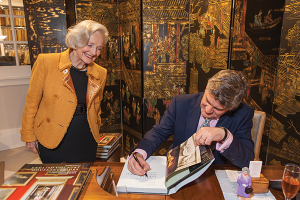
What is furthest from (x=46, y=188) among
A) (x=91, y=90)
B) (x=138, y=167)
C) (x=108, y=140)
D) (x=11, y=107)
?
(x=11, y=107)

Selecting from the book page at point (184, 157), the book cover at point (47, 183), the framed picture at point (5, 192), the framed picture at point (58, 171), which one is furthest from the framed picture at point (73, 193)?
the book page at point (184, 157)

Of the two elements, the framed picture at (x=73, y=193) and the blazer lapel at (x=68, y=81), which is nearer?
the framed picture at (x=73, y=193)

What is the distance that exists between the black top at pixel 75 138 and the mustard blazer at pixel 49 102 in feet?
0.25

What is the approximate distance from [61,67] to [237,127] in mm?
1452

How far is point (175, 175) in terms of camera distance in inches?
43.0

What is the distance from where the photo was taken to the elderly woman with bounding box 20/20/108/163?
1674 millimetres

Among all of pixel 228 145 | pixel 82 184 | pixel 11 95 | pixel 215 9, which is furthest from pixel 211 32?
pixel 11 95

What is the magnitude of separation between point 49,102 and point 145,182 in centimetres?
107

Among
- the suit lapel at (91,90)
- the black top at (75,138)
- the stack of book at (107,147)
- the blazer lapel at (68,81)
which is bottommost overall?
the stack of book at (107,147)

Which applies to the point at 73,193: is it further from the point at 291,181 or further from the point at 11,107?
the point at 11,107

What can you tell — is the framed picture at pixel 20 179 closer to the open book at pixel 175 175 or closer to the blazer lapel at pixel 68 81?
the open book at pixel 175 175

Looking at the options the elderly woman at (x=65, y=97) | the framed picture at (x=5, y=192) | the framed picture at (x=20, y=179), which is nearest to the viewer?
the framed picture at (x=5, y=192)

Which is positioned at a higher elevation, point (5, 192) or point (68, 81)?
point (68, 81)

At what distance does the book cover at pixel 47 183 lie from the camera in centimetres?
97
